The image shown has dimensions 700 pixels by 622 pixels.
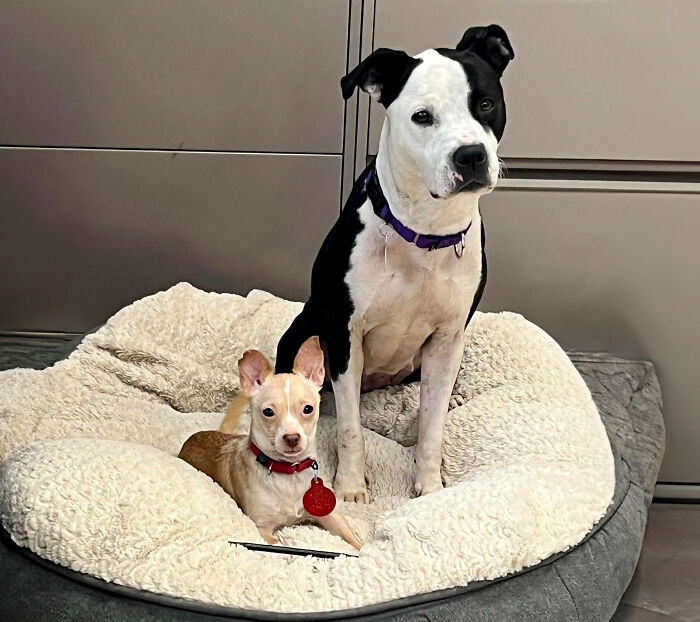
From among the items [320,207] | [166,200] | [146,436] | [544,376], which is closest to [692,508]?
[544,376]

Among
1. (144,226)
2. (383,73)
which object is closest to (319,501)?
(383,73)

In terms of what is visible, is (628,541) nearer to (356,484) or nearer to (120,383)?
(356,484)

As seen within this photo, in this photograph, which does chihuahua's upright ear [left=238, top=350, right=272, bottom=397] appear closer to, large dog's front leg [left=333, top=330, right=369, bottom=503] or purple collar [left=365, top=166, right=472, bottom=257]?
large dog's front leg [left=333, top=330, right=369, bottom=503]

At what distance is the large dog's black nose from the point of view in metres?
1.48

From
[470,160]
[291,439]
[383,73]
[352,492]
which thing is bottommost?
[352,492]

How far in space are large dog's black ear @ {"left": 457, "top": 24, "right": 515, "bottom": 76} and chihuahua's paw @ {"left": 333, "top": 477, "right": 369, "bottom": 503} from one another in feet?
2.71

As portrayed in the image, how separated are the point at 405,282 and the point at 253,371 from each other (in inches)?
12.9

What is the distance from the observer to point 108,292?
252 cm

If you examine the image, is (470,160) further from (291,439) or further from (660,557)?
(660,557)

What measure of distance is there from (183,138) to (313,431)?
1.07m

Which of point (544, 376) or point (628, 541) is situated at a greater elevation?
point (544, 376)

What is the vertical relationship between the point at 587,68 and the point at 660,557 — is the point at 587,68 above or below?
above

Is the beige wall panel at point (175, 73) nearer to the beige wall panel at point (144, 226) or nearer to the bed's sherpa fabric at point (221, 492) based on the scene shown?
the beige wall panel at point (144, 226)

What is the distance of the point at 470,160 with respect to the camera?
148 cm
